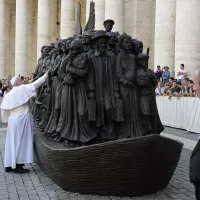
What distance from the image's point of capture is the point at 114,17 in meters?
21.4

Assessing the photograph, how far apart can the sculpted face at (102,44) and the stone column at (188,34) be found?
912cm

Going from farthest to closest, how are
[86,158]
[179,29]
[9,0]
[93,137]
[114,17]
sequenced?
[9,0], [114,17], [179,29], [93,137], [86,158]

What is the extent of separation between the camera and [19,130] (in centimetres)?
697

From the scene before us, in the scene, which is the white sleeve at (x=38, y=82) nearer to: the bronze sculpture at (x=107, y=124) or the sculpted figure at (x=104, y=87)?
the bronze sculpture at (x=107, y=124)

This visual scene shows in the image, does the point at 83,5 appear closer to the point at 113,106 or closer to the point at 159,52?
the point at 159,52

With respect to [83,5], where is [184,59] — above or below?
below

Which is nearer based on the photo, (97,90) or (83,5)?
(97,90)

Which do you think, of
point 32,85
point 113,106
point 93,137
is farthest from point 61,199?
A: point 32,85

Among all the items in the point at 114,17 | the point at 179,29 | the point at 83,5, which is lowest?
the point at 179,29

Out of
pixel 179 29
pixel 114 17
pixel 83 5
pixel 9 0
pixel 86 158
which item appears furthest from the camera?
pixel 9 0

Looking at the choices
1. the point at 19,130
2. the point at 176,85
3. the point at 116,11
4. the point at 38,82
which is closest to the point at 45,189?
the point at 19,130

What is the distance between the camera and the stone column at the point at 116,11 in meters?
21.3

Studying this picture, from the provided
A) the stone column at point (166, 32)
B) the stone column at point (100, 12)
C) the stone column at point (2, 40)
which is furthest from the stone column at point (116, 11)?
the stone column at point (2, 40)

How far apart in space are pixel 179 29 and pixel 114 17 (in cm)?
739
